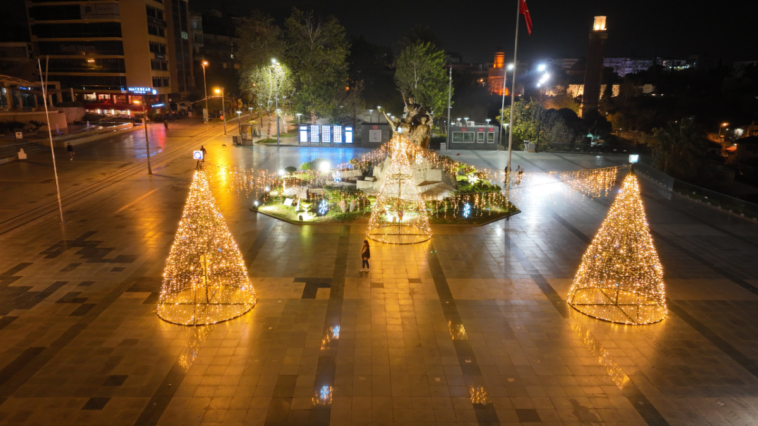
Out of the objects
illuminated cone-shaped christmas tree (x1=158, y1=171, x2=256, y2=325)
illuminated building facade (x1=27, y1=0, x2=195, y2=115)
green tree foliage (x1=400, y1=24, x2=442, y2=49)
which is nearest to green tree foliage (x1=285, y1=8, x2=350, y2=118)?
green tree foliage (x1=400, y1=24, x2=442, y2=49)

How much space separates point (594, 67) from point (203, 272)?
78.4m

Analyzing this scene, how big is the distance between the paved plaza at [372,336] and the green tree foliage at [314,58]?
1315 inches

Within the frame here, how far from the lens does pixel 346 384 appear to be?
10.4 metres

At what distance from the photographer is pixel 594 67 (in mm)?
77125

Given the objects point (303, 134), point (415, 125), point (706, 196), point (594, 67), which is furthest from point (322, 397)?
point (594, 67)

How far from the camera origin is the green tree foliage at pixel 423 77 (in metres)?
56.9

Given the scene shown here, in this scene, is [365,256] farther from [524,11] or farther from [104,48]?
[104,48]

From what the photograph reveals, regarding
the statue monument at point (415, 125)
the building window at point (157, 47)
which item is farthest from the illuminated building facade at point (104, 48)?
the statue monument at point (415, 125)

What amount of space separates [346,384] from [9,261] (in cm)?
1411

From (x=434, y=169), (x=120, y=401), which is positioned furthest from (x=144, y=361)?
(x=434, y=169)

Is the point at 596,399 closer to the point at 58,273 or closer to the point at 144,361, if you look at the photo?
the point at 144,361

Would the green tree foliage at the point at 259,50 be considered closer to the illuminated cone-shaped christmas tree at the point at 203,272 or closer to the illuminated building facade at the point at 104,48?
the illuminated building facade at the point at 104,48

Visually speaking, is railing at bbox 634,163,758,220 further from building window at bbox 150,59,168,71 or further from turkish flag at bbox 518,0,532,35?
building window at bbox 150,59,168,71

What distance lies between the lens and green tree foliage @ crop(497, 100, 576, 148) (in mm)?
47844
